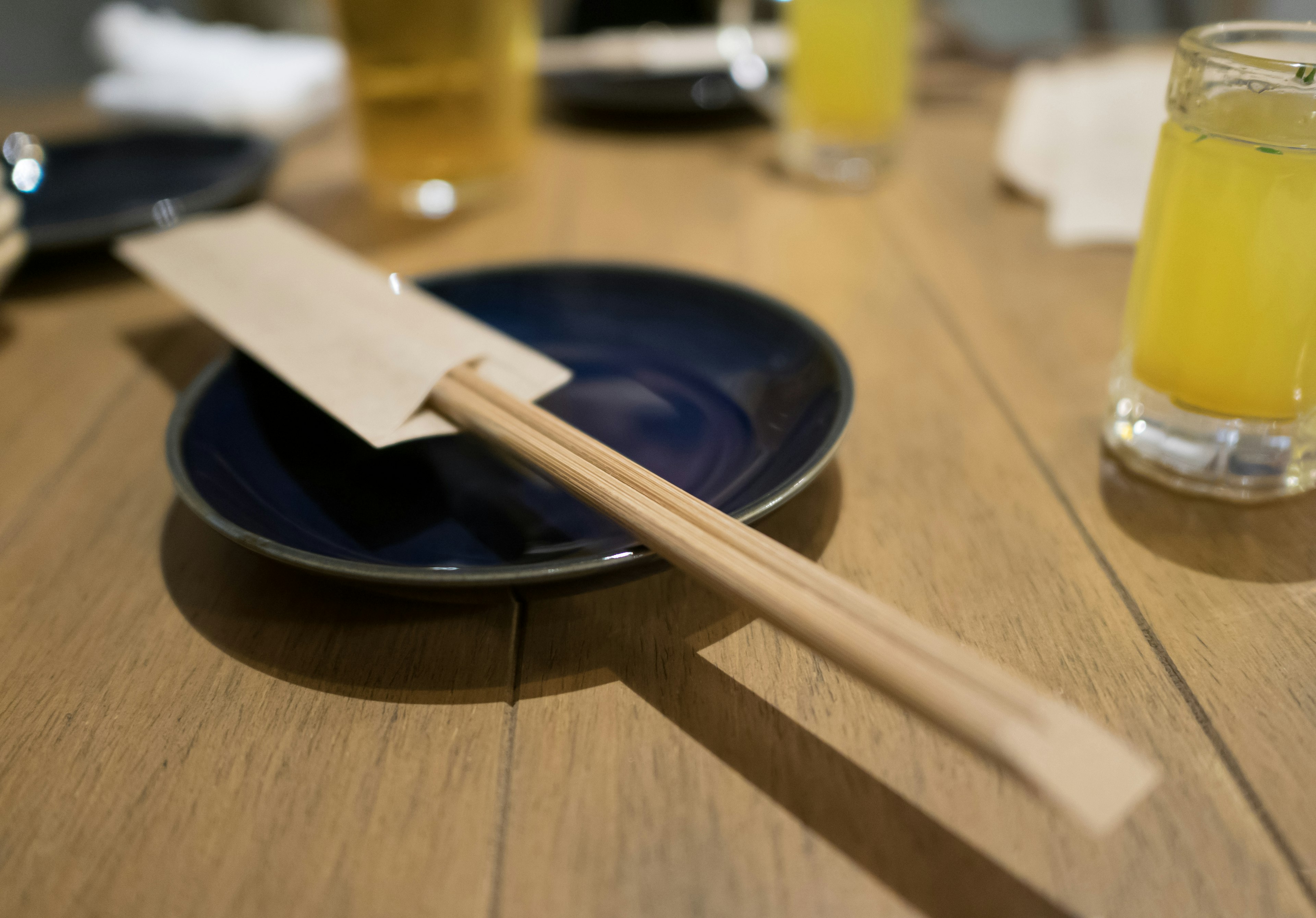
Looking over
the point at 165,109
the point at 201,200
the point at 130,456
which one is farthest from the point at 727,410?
the point at 165,109

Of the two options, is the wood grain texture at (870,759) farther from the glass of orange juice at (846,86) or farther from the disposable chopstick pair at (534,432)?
the glass of orange juice at (846,86)

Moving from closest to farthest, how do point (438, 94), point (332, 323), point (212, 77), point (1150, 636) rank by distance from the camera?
point (1150, 636) < point (332, 323) < point (438, 94) < point (212, 77)

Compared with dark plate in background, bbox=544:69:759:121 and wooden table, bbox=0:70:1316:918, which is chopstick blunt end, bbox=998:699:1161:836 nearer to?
wooden table, bbox=0:70:1316:918

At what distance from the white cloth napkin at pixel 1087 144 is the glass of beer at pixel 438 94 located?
39cm

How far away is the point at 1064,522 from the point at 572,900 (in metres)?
0.23

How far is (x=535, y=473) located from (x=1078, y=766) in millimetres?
225

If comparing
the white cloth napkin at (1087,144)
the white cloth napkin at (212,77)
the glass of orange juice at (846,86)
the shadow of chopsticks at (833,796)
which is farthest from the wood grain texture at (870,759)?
the white cloth napkin at (212,77)

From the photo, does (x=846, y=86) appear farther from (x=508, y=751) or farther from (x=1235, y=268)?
(x=508, y=751)

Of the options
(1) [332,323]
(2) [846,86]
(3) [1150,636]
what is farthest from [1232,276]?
(2) [846,86]

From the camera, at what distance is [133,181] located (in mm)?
688

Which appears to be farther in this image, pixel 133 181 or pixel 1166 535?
pixel 133 181

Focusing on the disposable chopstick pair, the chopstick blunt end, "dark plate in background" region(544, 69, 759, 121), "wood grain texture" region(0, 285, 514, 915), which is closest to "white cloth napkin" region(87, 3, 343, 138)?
"dark plate in background" region(544, 69, 759, 121)

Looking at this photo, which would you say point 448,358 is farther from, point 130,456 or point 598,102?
point 598,102

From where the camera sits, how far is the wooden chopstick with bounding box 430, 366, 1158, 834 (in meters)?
0.17
